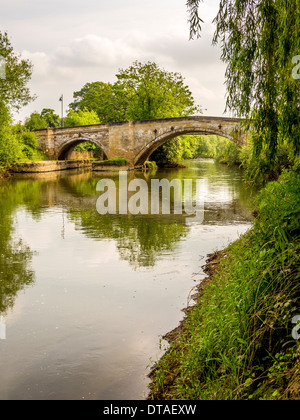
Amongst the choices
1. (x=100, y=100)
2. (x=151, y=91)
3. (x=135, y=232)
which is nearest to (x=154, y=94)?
(x=151, y=91)

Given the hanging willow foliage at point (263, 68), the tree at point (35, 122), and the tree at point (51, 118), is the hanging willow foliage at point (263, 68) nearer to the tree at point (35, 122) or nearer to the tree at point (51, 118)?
the tree at point (35, 122)

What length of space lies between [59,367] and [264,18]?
4558 millimetres

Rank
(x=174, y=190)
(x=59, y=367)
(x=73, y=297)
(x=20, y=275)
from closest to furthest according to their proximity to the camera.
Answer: (x=59, y=367), (x=73, y=297), (x=20, y=275), (x=174, y=190)

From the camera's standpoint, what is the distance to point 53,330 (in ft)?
15.9

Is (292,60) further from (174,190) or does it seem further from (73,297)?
(174,190)

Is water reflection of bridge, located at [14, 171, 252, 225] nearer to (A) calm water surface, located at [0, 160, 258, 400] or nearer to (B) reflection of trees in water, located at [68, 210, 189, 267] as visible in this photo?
(A) calm water surface, located at [0, 160, 258, 400]

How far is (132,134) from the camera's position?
31.8m

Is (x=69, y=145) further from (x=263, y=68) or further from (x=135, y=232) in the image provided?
(x=263, y=68)

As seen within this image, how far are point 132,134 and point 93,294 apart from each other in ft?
87.8

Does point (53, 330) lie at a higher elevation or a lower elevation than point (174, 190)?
lower

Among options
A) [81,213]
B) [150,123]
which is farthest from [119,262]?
[150,123]

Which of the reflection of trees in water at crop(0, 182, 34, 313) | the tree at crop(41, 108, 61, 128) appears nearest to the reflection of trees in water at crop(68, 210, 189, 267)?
the reflection of trees in water at crop(0, 182, 34, 313)

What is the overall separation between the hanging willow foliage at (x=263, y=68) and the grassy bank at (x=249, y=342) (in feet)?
3.37
